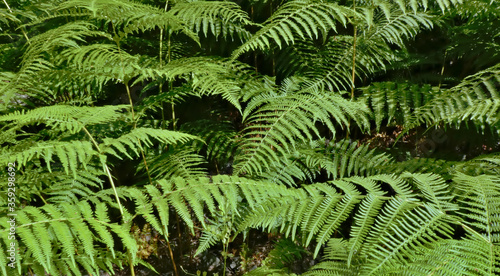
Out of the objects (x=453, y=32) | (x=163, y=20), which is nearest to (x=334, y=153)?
(x=163, y=20)

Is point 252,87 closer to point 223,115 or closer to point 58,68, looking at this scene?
point 223,115

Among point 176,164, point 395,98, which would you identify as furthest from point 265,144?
point 395,98

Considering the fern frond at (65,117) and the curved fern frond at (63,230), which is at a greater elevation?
the fern frond at (65,117)

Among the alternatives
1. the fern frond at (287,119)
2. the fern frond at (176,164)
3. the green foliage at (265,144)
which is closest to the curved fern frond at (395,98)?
the green foliage at (265,144)

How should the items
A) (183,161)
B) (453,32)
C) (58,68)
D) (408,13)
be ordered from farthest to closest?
(453,32)
(408,13)
(58,68)
(183,161)

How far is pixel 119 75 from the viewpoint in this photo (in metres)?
1.76

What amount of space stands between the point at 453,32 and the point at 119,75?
2.53m

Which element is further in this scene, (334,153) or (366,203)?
(334,153)

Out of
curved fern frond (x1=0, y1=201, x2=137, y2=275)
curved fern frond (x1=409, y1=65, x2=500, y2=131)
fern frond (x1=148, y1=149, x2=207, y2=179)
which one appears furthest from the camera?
fern frond (x1=148, y1=149, x2=207, y2=179)

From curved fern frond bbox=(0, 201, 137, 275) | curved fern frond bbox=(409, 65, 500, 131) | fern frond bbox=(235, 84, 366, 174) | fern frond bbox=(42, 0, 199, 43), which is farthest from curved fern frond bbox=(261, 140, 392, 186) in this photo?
curved fern frond bbox=(0, 201, 137, 275)

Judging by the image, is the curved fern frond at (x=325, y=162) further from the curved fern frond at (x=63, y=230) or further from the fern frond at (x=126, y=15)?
the curved fern frond at (x=63, y=230)

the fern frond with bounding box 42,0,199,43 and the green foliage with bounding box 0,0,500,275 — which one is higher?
the fern frond with bounding box 42,0,199,43

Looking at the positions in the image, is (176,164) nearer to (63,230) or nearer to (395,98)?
(63,230)

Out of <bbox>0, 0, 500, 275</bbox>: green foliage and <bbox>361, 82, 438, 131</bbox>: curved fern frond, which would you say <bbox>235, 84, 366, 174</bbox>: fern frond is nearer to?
<bbox>0, 0, 500, 275</bbox>: green foliage
